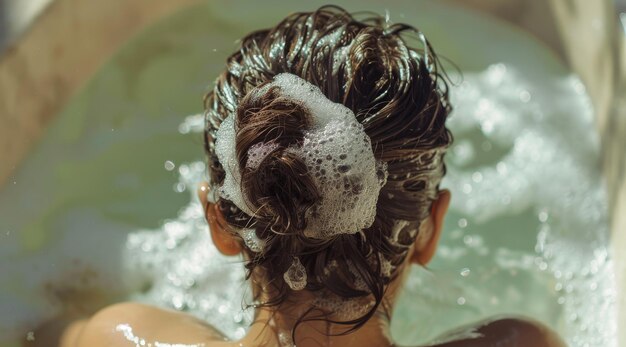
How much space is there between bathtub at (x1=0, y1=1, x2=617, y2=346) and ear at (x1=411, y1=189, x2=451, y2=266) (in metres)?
0.39

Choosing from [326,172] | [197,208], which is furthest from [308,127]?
[197,208]

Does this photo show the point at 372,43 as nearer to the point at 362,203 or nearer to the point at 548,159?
the point at 362,203

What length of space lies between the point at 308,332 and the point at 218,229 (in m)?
0.20

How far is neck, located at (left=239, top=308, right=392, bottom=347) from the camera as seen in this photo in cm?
105

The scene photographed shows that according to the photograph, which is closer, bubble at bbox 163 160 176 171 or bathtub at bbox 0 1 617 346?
bathtub at bbox 0 1 617 346

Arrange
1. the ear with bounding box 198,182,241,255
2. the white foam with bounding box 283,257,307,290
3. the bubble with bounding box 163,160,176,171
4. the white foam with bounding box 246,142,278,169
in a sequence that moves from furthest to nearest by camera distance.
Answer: the bubble with bounding box 163,160,176,171
the ear with bounding box 198,182,241,255
the white foam with bounding box 283,257,307,290
the white foam with bounding box 246,142,278,169

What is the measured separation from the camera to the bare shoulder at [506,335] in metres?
1.17

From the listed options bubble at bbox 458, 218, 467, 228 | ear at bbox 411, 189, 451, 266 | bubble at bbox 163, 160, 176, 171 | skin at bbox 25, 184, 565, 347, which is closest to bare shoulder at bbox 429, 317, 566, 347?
skin at bbox 25, 184, 565, 347

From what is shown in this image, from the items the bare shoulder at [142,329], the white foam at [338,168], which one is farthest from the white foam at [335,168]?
the bare shoulder at [142,329]

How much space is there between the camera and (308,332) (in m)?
1.05

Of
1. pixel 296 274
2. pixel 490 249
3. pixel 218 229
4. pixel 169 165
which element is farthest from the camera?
pixel 169 165

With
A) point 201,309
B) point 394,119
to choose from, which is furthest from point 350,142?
point 201,309

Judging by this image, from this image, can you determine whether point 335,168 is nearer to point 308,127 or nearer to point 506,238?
point 308,127

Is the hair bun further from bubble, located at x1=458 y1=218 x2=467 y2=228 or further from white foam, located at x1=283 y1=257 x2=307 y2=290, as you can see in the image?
bubble, located at x1=458 y1=218 x2=467 y2=228
